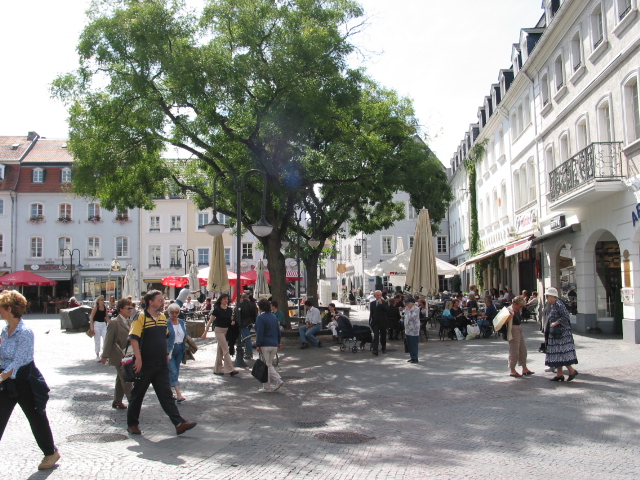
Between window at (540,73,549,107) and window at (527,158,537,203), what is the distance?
2.90 m

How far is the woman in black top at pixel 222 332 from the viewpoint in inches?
512

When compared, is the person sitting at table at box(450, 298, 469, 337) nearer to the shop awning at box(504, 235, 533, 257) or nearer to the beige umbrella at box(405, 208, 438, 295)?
the beige umbrella at box(405, 208, 438, 295)

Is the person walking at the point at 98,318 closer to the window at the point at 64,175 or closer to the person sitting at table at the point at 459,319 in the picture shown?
the person sitting at table at the point at 459,319

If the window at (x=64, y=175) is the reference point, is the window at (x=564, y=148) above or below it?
below

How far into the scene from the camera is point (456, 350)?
16500 millimetres

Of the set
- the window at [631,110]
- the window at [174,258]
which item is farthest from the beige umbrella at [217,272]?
the window at [174,258]

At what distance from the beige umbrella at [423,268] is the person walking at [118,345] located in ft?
37.4

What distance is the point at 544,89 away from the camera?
74.8 feet

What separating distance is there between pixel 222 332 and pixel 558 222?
42.6 ft

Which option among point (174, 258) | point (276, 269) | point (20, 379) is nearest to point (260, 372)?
point (20, 379)

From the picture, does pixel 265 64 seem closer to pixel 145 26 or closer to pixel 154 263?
pixel 145 26

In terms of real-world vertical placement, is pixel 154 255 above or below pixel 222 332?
above

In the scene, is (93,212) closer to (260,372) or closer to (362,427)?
(260,372)

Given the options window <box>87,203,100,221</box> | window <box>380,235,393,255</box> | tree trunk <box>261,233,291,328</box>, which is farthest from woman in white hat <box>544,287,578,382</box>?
window <box>87,203,100,221</box>
